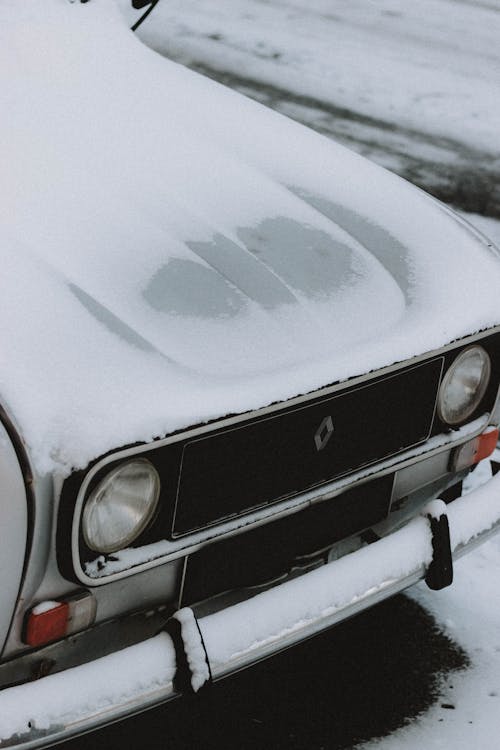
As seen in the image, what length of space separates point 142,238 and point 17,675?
87 centimetres

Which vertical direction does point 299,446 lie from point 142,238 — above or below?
below

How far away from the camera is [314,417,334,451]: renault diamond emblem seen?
191cm

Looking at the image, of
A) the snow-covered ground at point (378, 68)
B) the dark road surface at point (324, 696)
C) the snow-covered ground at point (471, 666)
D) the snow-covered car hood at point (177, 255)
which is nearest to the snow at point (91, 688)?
the snow-covered car hood at point (177, 255)

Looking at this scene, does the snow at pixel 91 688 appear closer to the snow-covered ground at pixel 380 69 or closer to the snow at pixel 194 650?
the snow at pixel 194 650

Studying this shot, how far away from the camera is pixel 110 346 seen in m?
1.75

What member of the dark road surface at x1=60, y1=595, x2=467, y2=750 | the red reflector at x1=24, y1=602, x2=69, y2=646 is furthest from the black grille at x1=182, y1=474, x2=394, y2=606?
the dark road surface at x1=60, y1=595, x2=467, y2=750

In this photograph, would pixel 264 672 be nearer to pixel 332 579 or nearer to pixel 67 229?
pixel 332 579

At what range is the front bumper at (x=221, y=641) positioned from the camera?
1.62 metres

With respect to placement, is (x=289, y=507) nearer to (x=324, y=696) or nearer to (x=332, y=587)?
(x=332, y=587)

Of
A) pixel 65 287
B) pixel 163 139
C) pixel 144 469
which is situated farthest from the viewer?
pixel 163 139

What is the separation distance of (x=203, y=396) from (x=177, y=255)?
1.46 feet

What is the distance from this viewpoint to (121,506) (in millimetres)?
1712

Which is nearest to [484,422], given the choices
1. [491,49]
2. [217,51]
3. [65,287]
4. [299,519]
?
[299,519]

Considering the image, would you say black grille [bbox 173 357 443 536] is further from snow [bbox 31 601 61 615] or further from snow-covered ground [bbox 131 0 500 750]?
snow-covered ground [bbox 131 0 500 750]
